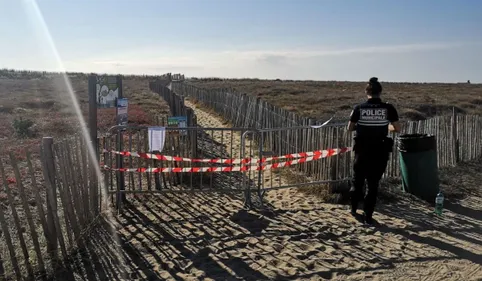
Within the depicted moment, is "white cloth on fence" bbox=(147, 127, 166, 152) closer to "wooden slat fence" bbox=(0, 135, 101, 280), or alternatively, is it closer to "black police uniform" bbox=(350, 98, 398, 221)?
"wooden slat fence" bbox=(0, 135, 101, 280)

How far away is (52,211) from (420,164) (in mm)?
5931

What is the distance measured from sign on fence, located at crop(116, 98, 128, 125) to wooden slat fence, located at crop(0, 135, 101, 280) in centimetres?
117

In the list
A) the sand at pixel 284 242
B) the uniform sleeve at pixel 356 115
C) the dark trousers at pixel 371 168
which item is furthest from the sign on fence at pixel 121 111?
the dark trousers at pixel 371 168

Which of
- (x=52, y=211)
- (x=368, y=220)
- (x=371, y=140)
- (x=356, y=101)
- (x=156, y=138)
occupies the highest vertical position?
(x=356, y=101)

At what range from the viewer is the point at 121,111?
24.4ft

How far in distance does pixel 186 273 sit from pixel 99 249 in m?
1.31

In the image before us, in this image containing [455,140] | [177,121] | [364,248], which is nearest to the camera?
[364,248]

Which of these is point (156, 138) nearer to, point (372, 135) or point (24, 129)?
point (372, 135)

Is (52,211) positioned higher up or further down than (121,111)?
further down

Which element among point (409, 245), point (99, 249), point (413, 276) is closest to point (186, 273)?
point (99, 249)

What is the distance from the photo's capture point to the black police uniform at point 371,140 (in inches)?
245

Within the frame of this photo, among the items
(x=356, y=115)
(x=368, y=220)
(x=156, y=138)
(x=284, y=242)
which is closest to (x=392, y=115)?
(x=356, y=115)

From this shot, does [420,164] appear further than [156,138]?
Yes

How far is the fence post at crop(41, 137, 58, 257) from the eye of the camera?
16.5 ft
